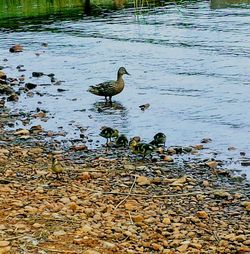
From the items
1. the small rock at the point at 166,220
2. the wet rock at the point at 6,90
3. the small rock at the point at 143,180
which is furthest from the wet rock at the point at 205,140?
the wet rock at the point at 6,90

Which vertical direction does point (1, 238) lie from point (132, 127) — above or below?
above

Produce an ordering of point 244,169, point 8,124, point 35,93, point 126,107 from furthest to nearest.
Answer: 1. point 35,93
2. point 126,107
3. point 8,124
4. point 244,169

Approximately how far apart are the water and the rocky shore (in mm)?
1220

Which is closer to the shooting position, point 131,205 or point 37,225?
point 37,225

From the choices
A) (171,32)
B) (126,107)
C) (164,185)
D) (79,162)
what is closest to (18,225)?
(164,185)

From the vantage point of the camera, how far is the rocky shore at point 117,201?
727cm

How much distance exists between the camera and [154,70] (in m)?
20.6

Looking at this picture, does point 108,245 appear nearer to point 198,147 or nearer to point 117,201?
point 117,201

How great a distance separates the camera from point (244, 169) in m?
10.9

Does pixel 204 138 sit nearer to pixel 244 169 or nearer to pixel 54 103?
pixel 244 169

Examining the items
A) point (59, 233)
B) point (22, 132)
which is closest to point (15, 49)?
point (22, 132)

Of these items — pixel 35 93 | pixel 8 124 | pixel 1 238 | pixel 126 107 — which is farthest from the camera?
pixel 35 93

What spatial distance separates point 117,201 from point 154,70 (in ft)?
39.9

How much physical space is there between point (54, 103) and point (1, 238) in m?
9.70
